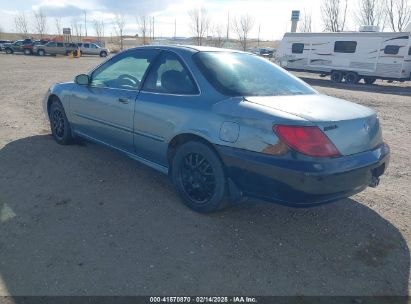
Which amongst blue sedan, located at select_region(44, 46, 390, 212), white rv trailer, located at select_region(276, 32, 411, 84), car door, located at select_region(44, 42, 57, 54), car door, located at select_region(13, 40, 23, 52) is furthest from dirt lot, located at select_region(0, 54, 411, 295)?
car door, located at select_region(13, 40, 23, 52)

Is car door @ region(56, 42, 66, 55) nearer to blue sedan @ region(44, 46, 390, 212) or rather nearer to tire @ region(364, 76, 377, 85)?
tire @ region(364, 76, 377, 85)

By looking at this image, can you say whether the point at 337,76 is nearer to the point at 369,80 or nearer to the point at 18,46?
the point at 369,80

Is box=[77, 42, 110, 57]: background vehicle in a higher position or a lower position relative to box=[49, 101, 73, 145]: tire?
higher

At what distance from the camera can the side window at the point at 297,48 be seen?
2273 cm

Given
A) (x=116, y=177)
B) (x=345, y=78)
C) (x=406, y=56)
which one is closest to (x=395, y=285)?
(x=116, y=177)

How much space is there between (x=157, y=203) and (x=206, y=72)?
144 centimetres

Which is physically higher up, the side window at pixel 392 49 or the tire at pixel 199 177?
the side window at pixel 392 49

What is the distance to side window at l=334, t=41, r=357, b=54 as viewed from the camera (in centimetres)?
2042

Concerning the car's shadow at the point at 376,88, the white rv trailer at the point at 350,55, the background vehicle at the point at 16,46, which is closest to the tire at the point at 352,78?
the white rv trailer at the point at 350,55

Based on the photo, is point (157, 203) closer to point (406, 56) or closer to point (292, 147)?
point (292, 147)

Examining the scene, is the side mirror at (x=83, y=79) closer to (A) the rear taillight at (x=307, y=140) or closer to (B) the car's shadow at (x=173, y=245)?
(B) the car's shadow at (x=173, y=245)

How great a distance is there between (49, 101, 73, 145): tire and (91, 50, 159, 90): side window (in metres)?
0.98

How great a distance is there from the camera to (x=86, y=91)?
475cm

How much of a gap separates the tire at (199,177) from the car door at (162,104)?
25 cm
